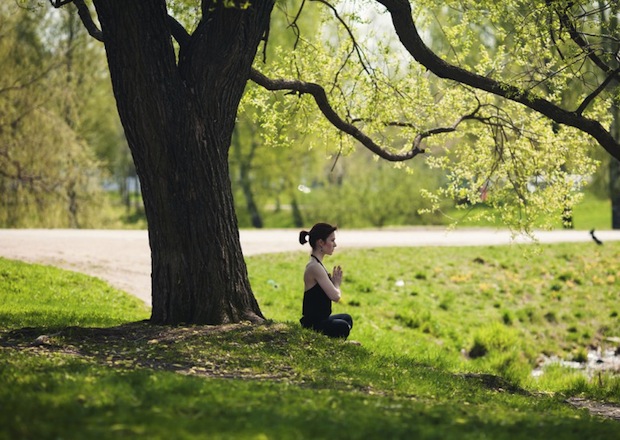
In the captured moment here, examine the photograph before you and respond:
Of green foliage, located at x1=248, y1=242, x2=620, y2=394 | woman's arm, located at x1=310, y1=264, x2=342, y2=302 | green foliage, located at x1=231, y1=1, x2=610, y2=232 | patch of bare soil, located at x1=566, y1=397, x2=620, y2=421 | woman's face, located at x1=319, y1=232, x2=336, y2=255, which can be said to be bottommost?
patch of bare soil, located at x1=566, y1=397, x2=620, y2=421

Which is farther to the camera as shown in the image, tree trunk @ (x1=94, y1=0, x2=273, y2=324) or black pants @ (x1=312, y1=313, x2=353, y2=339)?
black pants @ (x1=312, y1=313, x2=353, y2=339)

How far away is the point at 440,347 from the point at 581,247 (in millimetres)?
9965

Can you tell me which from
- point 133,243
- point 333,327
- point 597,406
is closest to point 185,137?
point 333,327

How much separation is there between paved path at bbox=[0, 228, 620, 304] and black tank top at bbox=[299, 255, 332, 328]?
509 cm

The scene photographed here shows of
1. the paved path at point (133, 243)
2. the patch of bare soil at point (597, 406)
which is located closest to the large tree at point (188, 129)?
the patch of bare soil at point (597, 406)

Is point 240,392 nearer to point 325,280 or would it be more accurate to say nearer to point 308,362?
point 308,362

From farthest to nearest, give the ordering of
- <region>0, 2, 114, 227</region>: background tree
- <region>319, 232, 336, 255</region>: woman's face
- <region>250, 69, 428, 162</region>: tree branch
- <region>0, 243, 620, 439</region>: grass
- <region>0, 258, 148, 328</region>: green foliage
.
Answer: <region>0, 2, 114, 227</region>: background tree < <region>250, 69, 428, 162</region>: tree branch < <region>0, 258, 148, 328</region>: green foliage < <region>319, 232, 336, 255</region>: woman's face < <region>0, 243, 620, 439</region>: grass

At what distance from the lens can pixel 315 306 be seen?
10367 millimetres

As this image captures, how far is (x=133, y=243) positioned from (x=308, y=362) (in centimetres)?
1360

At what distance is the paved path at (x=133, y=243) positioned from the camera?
17359 mm

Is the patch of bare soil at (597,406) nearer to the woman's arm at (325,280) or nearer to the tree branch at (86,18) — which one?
the woman's arm at (325,280)

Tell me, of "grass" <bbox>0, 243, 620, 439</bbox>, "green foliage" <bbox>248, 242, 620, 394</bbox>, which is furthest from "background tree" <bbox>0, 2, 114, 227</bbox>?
"grass" <bbox>0, 243, 620, 439</bbox>

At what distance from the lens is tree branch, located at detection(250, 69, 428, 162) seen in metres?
11.6

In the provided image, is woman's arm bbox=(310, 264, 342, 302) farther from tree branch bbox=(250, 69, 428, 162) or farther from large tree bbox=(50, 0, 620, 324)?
tree branch bbox=(250, 69, 428, 162)
